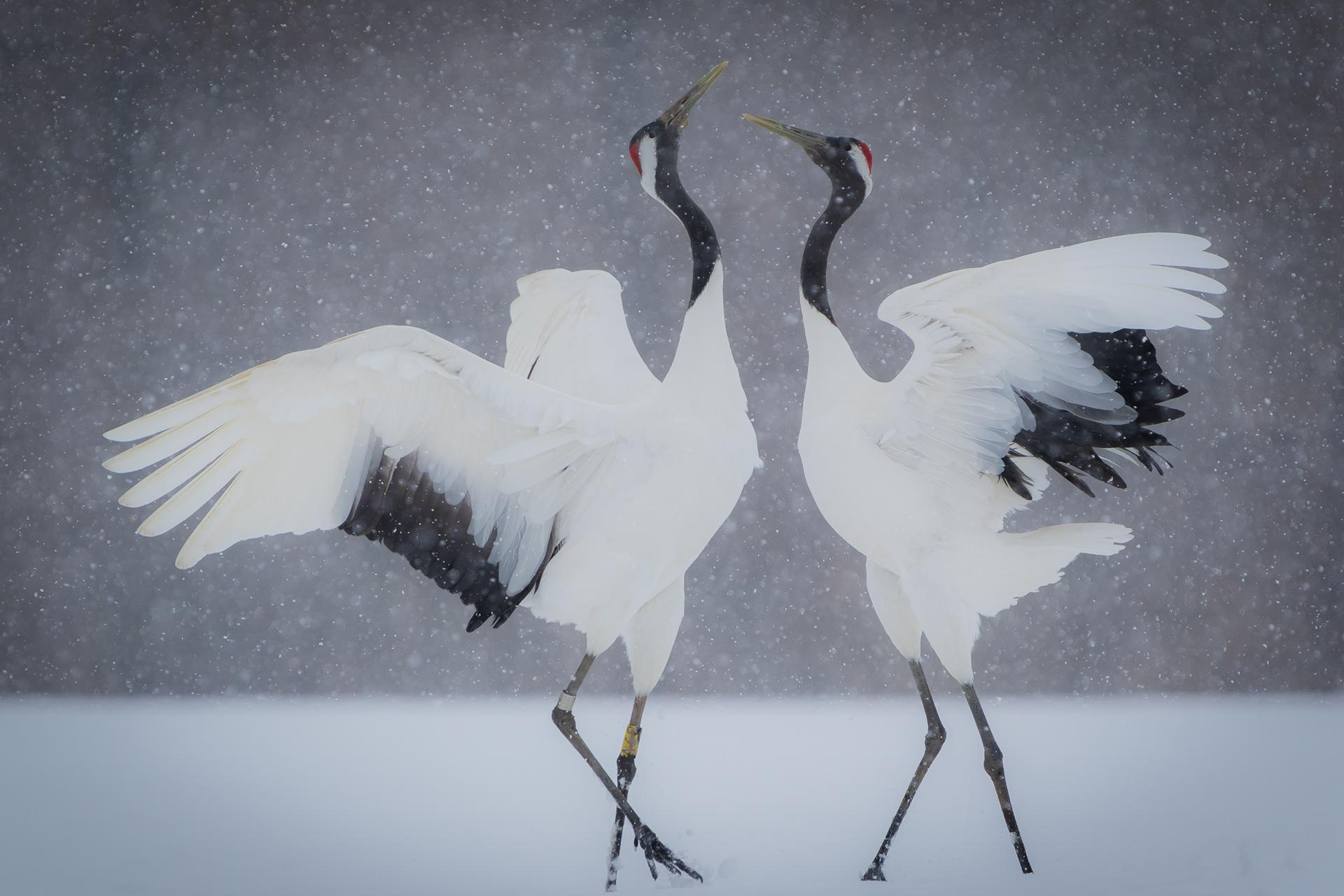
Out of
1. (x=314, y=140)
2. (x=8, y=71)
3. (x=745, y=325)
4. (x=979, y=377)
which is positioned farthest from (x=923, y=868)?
(x=8, y=71)

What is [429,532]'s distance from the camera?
66.4 inches

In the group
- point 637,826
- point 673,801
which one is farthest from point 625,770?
point 673,801

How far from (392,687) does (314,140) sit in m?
1.79

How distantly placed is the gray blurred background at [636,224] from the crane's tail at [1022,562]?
165 cm

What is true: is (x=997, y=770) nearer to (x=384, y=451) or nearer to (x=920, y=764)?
(x=920, y=764)

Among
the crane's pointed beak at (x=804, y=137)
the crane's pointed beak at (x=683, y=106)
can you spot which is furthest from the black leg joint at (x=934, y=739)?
the crane's pointed beak at (x=683, y=106)

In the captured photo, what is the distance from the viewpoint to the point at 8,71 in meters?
3.26

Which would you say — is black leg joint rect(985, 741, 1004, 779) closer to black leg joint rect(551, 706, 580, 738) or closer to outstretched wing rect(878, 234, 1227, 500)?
outstretched wing rect(878, 234, 1227, 500)

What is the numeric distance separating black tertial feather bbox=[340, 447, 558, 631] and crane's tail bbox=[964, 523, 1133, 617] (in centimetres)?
71

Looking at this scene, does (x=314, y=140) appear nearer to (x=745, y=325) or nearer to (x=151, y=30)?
(x=151, y=30)

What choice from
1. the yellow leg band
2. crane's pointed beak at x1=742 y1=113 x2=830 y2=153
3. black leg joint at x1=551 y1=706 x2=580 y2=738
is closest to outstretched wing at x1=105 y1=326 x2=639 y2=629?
black leg joint at x1=551 y1=706 x2=580 y2=738

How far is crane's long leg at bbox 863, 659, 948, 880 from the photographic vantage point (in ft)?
5.27

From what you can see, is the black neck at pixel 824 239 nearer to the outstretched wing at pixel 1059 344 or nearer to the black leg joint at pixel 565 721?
the outstretched wing at pixel 1059 344

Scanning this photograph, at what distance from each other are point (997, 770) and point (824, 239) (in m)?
0.91
